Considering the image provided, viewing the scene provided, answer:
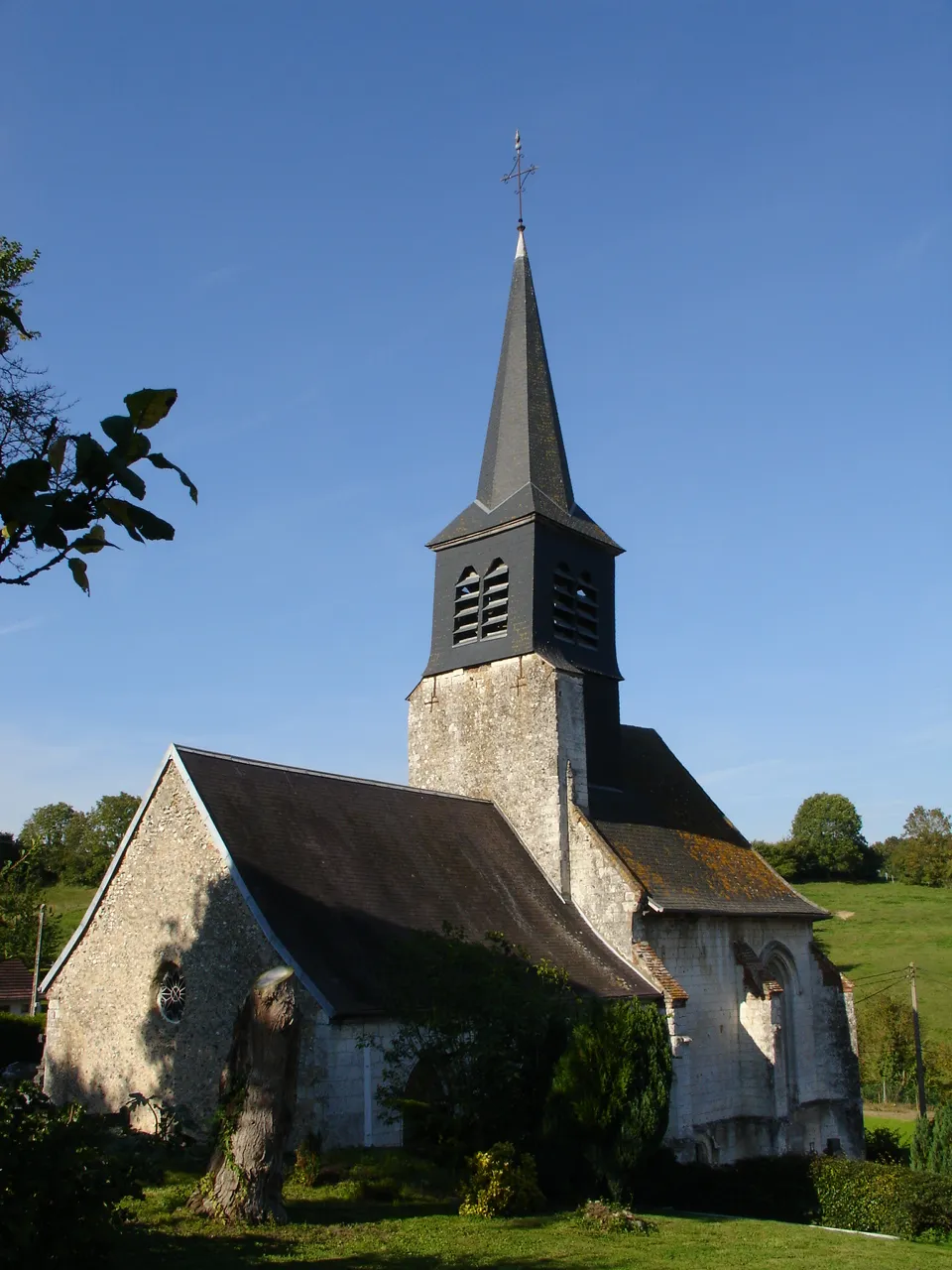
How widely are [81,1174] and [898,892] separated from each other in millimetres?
66120

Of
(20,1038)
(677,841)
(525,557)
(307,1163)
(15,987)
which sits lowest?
(307,1163)

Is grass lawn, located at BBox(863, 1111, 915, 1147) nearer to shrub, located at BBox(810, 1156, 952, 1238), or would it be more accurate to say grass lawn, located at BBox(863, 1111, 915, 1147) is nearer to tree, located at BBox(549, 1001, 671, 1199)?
shrub, located at BBox(810, 1156, 952, 1238)

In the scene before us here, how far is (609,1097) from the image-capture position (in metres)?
12.7

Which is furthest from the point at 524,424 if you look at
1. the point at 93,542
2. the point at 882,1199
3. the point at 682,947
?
the point at 93,542

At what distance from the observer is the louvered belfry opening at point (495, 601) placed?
72.3 ft

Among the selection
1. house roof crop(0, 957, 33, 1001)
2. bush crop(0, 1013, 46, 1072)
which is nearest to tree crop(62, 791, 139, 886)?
house roof crop(0, 957, 33, 1001)

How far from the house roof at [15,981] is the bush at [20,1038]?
28.0ft

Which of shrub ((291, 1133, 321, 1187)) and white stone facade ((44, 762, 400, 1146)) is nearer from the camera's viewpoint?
shrub ((291, 1133, 321, 1187))

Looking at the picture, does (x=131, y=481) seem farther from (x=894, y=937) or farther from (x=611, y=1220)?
(x=894, y=937)

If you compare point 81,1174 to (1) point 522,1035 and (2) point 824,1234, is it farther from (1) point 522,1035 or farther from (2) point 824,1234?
(2) point 824,1234

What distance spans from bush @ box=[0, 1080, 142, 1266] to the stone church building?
6.13 m

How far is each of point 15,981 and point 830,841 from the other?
198 feet

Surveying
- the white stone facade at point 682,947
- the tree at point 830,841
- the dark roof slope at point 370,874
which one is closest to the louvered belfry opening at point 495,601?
the white stone facade at point 682,947

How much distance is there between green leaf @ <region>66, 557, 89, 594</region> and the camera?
379 cm
